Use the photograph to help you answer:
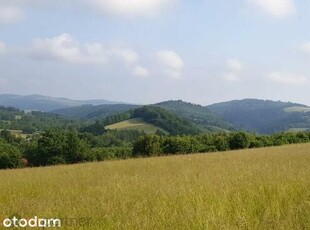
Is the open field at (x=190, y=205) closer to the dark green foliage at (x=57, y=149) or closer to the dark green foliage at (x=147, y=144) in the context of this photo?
the dark green foliage at (x=147, y=144)

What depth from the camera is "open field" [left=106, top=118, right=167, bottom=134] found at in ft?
528

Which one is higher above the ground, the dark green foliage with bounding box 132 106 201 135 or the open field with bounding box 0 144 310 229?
the open field with bounding box 0 144 310 229

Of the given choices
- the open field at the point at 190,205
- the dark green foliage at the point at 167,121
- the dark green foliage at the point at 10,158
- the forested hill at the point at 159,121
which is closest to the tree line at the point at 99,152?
the dark green foliage at the point at 10,158

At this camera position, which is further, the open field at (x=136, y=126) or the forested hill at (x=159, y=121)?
the open field at (x=136, y=126)

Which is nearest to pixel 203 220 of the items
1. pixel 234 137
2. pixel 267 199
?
pixel 267 199

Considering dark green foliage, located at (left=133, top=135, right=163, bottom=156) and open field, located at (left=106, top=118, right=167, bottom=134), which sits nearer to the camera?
dark green foliage, located at (left=133, top=135, right=163, bottom=156)

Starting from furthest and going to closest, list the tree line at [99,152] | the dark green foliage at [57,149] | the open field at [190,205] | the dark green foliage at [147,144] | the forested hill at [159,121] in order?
the forested hill at [159,121] < the dark green foliage at [57,149] < the dark green foliage at [147,144] < the tree line at [99,152] < the open field at [190,205]

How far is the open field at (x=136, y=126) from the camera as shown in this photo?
161 metres

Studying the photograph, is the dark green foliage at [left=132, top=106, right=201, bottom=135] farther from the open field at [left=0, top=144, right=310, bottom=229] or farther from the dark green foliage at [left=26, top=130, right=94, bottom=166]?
the open field at [left=0, top=144, right=310, bottom=229]

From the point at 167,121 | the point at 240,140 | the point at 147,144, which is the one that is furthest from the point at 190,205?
the point at 167,121

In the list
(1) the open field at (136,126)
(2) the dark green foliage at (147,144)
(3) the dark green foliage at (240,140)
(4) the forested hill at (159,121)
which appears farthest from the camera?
(1) the open field at (136,126)

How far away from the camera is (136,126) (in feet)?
548

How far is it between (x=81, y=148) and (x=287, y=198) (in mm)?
61152

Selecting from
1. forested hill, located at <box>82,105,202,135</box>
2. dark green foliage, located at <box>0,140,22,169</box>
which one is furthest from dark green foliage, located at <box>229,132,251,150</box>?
forested hill, located at <box>82,105,202,135</box>
